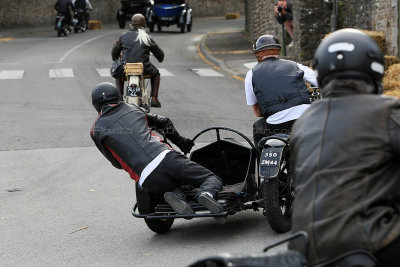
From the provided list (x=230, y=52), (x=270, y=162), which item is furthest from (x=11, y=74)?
(x=270, y=162)

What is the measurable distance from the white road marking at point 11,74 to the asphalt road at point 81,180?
0.08 ft

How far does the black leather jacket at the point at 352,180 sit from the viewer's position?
3383mm

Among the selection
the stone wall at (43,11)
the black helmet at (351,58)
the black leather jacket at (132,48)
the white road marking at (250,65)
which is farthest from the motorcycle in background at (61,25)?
the black helmet at (351,58)

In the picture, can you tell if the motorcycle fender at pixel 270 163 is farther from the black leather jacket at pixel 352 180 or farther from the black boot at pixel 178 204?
the black leather jacket at pixel 352 180

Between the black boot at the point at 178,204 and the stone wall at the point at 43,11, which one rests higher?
the black boot at the point at 178,204

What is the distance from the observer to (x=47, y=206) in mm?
9227

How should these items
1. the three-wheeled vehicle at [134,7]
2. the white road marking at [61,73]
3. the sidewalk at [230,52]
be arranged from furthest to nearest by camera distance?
the three-wheeled vehicle at [134,7] < the sidewalk at [230,52] < the white road marking at [61,73]

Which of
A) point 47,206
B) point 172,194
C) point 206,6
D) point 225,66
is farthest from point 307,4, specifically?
point 206,6

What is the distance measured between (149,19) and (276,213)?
3112 cm

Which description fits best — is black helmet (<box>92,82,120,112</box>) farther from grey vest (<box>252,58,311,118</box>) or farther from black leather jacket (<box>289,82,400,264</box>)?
black leather jacket (<box>289,82,400,264</box>)

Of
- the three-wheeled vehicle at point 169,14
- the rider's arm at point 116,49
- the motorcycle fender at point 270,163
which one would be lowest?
the three-wheeled vehicle at point 169,14

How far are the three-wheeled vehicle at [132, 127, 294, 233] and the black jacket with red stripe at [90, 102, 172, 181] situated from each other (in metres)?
0.23

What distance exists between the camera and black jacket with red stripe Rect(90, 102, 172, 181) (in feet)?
24.0

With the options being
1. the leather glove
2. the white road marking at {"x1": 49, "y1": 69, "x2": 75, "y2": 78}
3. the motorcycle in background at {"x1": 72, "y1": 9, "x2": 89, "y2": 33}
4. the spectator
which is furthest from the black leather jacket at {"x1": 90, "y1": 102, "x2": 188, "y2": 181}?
the motorcycle in background at {"x1": 72, "y1": 9, "x2": 89, "y2": 33}
